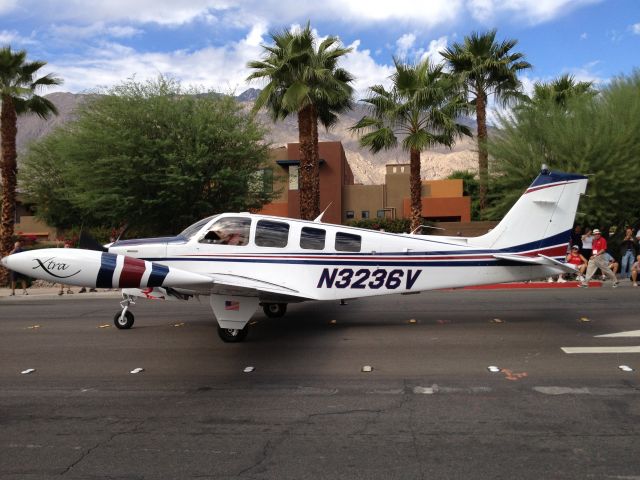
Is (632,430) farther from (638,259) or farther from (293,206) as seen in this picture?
(293,206)

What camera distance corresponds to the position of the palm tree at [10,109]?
949 inches

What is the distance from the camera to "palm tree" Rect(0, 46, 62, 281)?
2409 centimetres

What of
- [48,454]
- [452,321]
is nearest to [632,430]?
[48,454]

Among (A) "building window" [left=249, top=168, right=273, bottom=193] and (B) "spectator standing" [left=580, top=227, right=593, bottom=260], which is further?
(A) "building window" [left=249, top=168, right=273, bottom=193]

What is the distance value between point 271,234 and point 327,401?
4.53 metres

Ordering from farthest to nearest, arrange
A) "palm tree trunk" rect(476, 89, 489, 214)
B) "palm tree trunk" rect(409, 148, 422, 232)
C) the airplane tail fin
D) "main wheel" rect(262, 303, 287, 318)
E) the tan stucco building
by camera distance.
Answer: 1. the tan stucco building
2. "palm tree trunk" rect(476, 89, 489, 214)
3. "palm tree trunk" rect(409, 148, 422, 232)
4. "main wheel" rect(262, 303, 287, 318)
5. the airplane tail fin

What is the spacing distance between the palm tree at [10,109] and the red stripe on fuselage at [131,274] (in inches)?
716

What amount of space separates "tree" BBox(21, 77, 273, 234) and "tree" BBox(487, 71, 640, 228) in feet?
37.7

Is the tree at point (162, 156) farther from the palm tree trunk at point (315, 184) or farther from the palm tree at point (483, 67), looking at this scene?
the palm tree at point (483, 67)

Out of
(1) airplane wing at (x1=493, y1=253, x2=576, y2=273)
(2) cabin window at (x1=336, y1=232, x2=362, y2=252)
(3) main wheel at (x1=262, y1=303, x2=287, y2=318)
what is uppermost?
(2) cabin window at (x1=336, y1=232, x2=362, y2=252)

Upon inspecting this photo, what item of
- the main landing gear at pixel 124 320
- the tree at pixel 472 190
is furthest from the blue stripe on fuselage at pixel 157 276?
the tree at pixel 472 190

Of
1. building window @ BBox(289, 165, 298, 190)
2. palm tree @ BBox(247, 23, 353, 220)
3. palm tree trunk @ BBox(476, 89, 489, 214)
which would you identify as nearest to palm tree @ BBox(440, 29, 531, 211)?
palm tree trunk @ BBox(476, 89, 489, 214)

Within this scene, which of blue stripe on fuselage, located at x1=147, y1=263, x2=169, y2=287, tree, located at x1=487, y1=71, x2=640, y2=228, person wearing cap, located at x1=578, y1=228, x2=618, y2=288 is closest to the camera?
blue stripe on fuselage, located at x1=147, y1=263, x2=169, y2=287

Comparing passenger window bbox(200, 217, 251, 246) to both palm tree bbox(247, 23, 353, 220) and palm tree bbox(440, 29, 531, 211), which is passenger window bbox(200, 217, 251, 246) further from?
palm tree bbox(440, 29, 531, 211)
